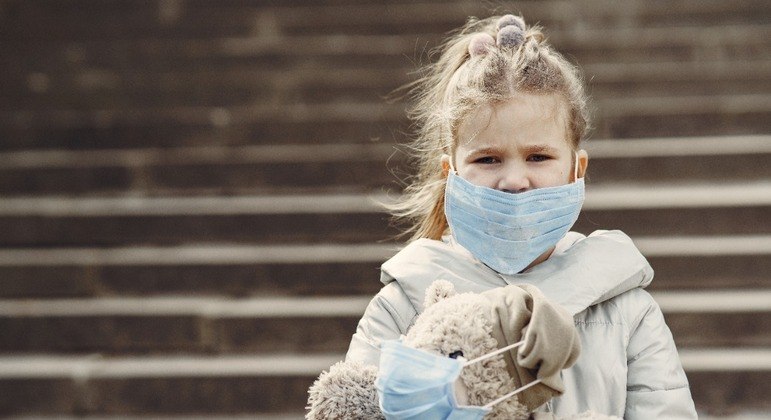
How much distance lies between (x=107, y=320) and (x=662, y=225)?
2622 millimetres

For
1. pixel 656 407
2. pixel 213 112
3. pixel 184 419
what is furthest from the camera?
pixel 213 112

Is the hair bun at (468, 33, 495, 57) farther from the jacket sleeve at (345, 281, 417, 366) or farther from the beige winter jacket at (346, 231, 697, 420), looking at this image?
the jacket sleeve at (345, 281, 417, 366)

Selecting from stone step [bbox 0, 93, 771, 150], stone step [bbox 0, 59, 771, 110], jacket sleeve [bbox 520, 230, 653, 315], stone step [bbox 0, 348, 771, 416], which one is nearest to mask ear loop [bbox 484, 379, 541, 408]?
jacket sleeve [bbox 520, 230, 653, 315]

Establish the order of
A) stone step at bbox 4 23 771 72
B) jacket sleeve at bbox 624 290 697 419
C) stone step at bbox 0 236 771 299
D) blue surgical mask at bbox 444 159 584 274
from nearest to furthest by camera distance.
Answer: jacket sleeve at bbox 624 290 697 419 → blue surgical mask at bbox 444 159 584 274 → stone step at bbox 0 236 771 299 → stone step at bbox 4 23 771 72

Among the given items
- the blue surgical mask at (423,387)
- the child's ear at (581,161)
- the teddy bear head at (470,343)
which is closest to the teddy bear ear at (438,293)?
the teddy bear head at (470,343)

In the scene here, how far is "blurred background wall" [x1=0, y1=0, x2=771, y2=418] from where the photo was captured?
14.7ft

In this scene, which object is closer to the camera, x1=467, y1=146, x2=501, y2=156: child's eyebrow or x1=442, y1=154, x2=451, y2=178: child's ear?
x1=467, y1=146, x2=501, y2=156: child's eyebrow

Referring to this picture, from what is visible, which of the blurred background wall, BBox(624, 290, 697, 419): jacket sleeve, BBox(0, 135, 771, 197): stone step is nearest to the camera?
BBox(624, 290, 697, 419): jacket sleeve

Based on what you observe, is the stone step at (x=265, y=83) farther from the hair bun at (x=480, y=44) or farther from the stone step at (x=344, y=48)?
the hair bun at (x=480, y=44)

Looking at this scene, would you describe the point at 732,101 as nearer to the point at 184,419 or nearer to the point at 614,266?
the point at 184,419

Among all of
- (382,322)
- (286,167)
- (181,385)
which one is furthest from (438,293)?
(286,167)

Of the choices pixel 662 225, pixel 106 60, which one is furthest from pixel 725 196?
pixel 106 60

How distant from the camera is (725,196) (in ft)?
15.7

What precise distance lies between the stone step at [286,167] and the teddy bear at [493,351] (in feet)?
11.1
